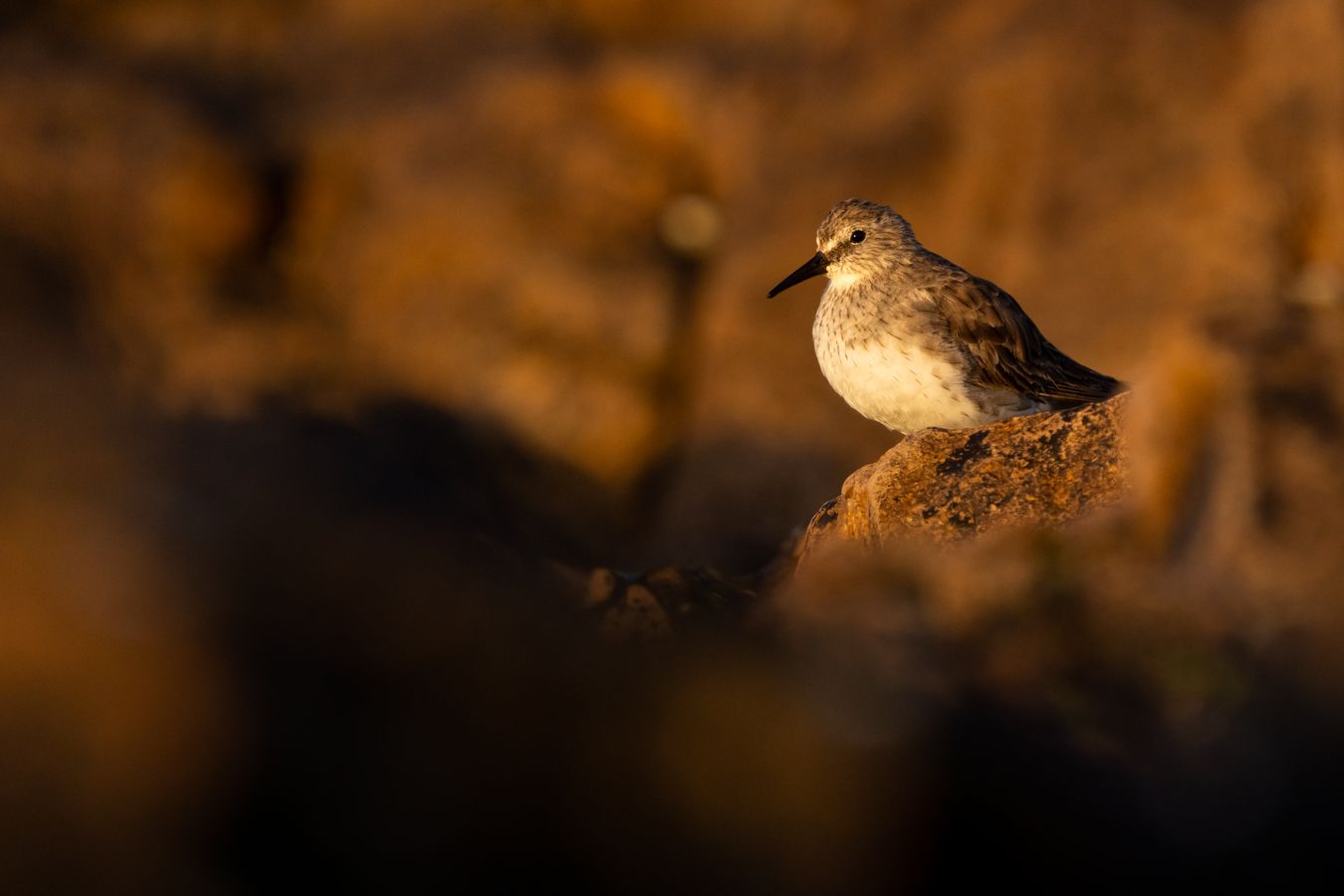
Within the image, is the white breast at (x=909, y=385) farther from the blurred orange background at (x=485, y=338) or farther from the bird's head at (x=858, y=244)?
the blurred orange background at (x=485, y=338)

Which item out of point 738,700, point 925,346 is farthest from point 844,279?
point 738,700

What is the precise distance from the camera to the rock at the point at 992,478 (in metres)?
6.91

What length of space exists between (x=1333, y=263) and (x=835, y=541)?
1162 centimetres

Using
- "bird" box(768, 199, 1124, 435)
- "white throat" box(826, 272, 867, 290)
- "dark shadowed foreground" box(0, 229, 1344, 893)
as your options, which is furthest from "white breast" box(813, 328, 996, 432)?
"dark shadowed foreground" box(0, 229, 1344, 893)

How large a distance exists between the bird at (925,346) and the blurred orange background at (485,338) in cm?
96

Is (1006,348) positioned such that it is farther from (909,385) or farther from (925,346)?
(909,385)

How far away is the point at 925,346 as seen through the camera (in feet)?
28.4

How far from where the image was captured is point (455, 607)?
5871 millimetres

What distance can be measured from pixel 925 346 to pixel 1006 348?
696 mm

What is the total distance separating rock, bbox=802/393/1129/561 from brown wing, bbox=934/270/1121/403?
126 centimetres

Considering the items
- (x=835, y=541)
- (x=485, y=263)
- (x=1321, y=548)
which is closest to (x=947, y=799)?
(x=1321, y=548)

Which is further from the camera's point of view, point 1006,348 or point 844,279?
point 844,279

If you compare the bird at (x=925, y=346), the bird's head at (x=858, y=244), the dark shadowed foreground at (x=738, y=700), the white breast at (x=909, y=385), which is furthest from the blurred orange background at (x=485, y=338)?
the bird's head at (x=858, y=244)

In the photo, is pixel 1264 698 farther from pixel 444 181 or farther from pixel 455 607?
pixel 444 181
